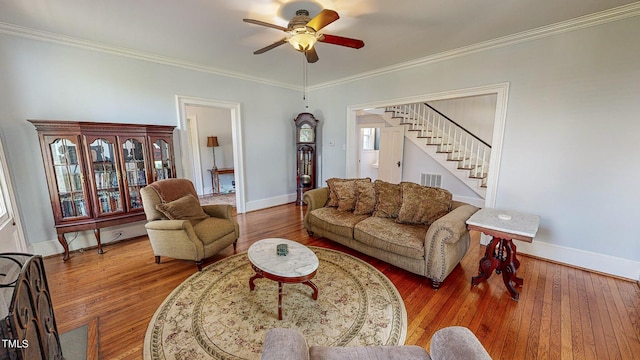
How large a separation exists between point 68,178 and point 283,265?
9.65 feet

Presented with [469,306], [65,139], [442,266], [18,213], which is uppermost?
[65,139]

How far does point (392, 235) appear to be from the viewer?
2580 millimetres

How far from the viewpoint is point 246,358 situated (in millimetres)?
1578

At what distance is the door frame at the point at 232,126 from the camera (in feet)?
12.6

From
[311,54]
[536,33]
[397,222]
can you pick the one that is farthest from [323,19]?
[536,33]

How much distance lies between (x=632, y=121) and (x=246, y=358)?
4.06 m

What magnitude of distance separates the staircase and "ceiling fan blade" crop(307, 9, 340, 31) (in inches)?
156

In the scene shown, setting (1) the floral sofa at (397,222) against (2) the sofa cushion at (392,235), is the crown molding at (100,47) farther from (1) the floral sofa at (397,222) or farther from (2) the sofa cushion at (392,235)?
(2) the sofa cushion at (392,235)

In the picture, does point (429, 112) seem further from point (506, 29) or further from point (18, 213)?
point (18, 213)

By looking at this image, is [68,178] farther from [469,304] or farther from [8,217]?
[469,304]

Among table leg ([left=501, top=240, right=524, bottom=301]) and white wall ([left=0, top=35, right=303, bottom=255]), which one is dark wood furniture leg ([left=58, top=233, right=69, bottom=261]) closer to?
white wall ([left=0, top=35, right=303, bottom=255])

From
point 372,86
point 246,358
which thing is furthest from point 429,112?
point 246,358

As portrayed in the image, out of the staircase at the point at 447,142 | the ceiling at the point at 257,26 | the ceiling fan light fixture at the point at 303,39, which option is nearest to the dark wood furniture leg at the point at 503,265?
the ceiling at the point at 257,26

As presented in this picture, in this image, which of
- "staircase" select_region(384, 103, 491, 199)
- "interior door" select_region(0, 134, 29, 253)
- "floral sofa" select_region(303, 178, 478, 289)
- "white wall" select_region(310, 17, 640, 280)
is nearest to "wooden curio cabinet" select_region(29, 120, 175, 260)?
"interior door" select_region(0, 134, 29, 253)
